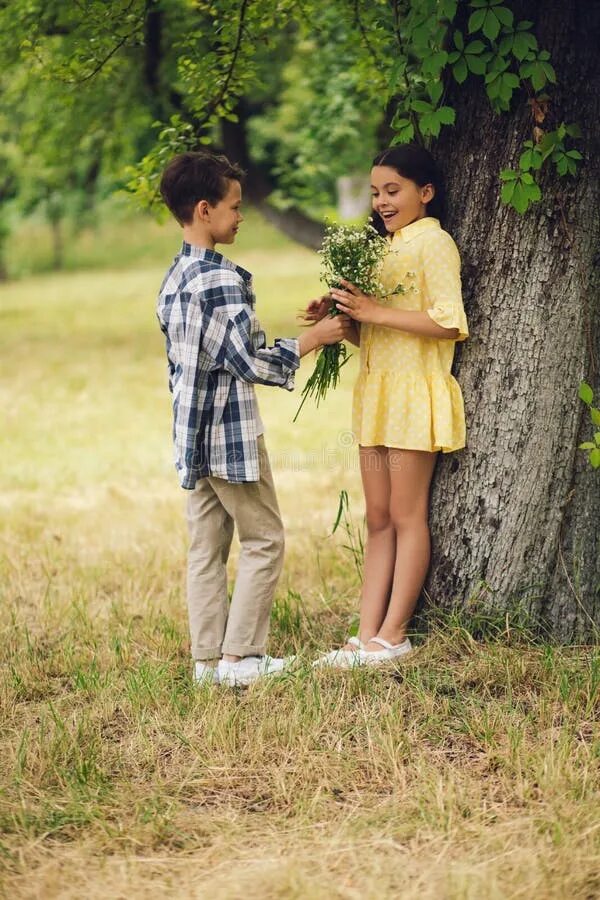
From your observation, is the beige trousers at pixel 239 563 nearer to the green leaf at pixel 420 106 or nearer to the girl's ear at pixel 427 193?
the girl's ear at pixel 427 193

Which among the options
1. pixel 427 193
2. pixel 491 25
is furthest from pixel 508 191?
Result: pixel 491 25

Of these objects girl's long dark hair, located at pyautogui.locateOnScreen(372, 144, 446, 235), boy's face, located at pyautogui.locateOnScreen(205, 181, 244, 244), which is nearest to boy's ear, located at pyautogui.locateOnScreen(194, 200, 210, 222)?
boy's face, located at pyautogui.locateOnScreen(205, 181, 244, 244)

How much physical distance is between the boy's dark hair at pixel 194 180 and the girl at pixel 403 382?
1.84 feet

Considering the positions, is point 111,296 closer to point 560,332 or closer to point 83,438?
point 83,438

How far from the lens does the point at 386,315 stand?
12.4 ft

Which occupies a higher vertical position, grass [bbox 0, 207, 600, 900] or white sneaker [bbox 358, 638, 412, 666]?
white sneaker [bbox 358, 638, 412, 666]

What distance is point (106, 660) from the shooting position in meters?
4.30

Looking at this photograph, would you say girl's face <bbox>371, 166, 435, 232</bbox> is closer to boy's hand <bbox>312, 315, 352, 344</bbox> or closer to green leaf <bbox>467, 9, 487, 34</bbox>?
boy's hand <bbox>312, 315, 352, 344</bbox>

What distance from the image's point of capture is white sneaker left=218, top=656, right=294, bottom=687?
393cm

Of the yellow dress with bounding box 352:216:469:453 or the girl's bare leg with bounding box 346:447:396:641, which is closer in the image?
the yellow dress with bounding box 352:216:469:453

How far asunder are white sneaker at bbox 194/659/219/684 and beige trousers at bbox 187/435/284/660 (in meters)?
0.03

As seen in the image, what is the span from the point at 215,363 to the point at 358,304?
1.85ft

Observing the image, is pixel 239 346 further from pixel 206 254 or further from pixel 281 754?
pixel 281 754

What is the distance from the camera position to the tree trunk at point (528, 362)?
383 cm
